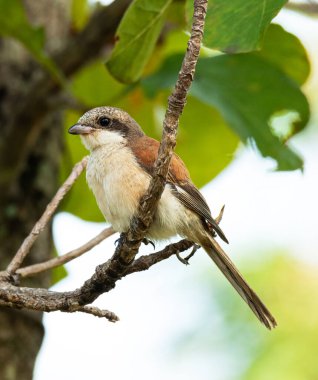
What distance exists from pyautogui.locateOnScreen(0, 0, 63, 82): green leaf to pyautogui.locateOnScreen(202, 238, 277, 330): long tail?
1699 mm

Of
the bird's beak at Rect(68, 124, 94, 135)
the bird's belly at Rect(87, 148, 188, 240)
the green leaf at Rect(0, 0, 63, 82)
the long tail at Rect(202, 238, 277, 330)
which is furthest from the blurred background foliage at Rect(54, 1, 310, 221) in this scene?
the long tail at Rect(202, 238, 277, 330)

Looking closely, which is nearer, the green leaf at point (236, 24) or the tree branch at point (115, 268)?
the tree branch at point (115, 268)

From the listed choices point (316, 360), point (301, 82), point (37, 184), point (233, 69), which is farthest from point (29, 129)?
A: point (316, 360)

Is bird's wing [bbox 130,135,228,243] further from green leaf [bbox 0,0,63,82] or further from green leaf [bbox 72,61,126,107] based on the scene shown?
green leaf [bbox 72,61,126,107]

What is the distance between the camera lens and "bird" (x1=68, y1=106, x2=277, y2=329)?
3.67 metres

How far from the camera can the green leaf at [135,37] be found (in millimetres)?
3920

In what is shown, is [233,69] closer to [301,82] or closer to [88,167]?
[301,82]

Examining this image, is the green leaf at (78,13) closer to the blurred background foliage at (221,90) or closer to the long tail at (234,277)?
the blurred background foliage at (221,90)

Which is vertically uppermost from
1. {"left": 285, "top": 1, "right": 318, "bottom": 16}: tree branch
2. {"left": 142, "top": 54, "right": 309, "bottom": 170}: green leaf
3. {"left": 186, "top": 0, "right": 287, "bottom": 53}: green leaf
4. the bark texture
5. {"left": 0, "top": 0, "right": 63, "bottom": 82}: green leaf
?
{"left": 285, "top": 1, "right": 318, "bottom": 16}: tree branch

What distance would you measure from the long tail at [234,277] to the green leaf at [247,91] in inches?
33.7

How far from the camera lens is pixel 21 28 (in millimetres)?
5016

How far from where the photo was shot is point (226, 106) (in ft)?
15.4

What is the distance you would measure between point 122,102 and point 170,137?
10.5 ft

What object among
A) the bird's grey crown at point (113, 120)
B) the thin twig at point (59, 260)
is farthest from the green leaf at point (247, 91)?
the thin twig at point (59, 260)
